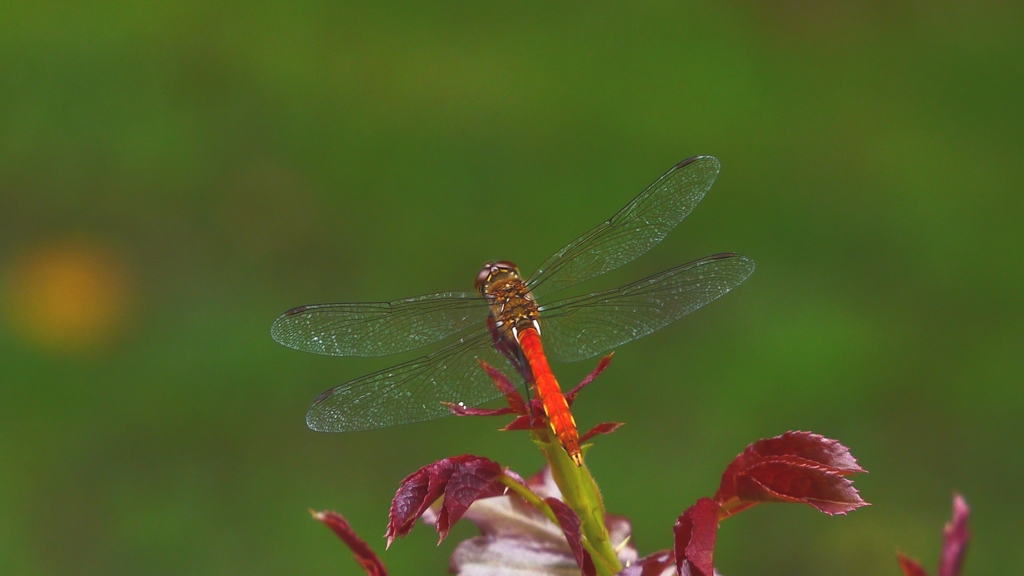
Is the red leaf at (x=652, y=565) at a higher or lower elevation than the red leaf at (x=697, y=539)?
lower

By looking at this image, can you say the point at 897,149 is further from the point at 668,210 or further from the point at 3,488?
the point at 3,488

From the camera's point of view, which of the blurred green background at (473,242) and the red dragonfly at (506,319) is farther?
the blurred green background at (473,242)

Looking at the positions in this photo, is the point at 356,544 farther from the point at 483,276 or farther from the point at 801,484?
the point at 483,276

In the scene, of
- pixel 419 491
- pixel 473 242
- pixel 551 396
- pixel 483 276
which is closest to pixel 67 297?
pixel 473 242

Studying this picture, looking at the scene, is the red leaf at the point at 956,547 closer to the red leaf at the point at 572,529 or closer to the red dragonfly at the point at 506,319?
the red leaf at the point at 572,529

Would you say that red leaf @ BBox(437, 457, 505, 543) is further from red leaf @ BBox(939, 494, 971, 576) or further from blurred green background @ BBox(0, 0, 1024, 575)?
blurred green background @ BBox(0, 0, 1024, 575)

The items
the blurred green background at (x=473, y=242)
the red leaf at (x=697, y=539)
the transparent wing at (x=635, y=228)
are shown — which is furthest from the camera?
the blurred green background at (x=473, y=242)

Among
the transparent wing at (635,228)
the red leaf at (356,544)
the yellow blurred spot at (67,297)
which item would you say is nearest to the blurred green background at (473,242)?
the yellow blurred spot at (67,297)
